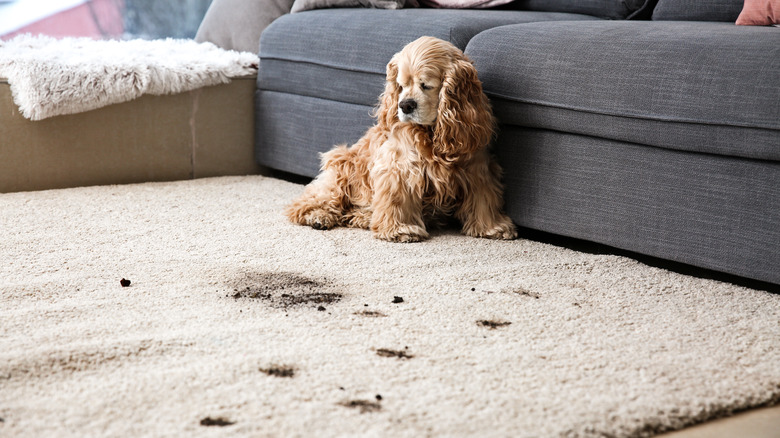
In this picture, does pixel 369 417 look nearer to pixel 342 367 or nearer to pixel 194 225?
pixel 342 367

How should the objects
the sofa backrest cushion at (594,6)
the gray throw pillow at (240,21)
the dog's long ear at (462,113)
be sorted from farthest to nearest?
the gray throw pillow at (240,21), the sofa backrest cushion at (594,6), the dog's long ear at (462,113)

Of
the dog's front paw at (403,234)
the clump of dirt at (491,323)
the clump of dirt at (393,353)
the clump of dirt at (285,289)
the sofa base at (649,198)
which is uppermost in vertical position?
the sofa base at (649,198)

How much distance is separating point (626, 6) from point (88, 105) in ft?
6.48

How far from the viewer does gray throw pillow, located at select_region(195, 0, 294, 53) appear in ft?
10.9

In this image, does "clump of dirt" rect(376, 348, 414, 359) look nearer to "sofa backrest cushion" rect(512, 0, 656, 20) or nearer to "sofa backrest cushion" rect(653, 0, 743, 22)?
"sofa backrest cushion" rect(653, 0, 743, 22)


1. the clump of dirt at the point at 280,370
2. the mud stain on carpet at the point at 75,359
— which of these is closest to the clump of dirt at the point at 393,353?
the clump of dirt at the point at 280,370

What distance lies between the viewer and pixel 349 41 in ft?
8.74

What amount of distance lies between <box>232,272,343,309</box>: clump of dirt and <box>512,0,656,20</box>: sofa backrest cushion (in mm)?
1758

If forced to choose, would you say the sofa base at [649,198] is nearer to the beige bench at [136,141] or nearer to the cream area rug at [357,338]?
the cream area rug at [357,338]

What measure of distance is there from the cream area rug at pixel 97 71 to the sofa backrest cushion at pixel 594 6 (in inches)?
44.7

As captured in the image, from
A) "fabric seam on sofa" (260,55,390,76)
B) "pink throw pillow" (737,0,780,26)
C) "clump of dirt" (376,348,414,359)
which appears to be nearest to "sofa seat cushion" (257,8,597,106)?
"fabric seam on sofa" (260,55,390,76)

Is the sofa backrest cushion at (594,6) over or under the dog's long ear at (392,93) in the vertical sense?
over

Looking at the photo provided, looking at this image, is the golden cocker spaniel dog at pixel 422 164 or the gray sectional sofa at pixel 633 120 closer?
the gray sectional sofa at pixel 633 120

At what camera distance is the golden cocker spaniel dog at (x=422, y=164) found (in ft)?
6.90
